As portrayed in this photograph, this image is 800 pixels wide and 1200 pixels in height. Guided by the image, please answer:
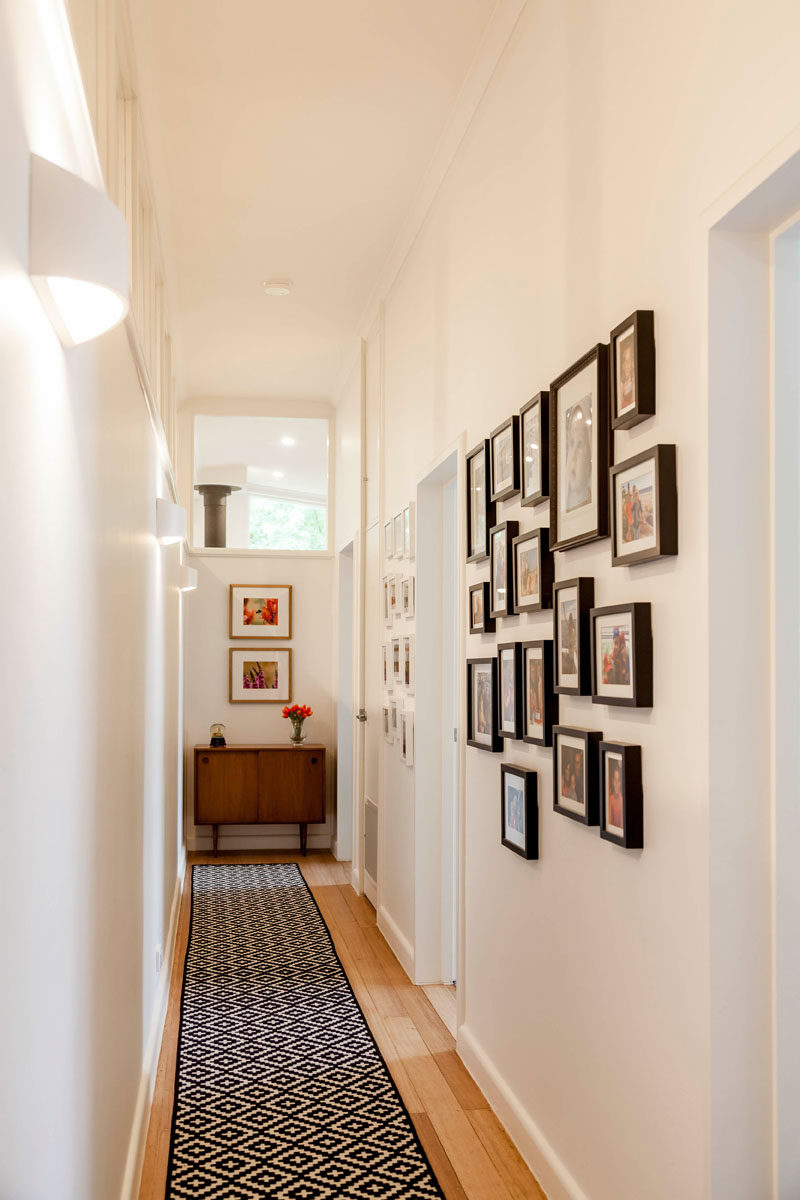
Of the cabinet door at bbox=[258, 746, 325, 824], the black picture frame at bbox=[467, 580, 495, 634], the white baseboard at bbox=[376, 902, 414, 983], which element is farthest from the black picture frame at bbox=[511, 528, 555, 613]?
the cabinet door at bbox=[258, 746, 325, 824]

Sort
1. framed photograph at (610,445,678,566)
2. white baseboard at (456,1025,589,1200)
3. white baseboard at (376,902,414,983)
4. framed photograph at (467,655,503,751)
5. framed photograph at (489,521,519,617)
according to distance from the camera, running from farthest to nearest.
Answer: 1. white baseboard at (376,902,414,983)
2. framed photograph at (467,655,503,751)
3. framed photograph at (489,521,519,617)
4. white baseboard at (456,1025,589,1200)
5. framed photograph at (610,445,678,566)

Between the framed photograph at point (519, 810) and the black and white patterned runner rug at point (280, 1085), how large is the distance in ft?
2.83

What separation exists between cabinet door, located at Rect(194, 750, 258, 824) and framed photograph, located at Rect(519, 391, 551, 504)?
15.6 ft

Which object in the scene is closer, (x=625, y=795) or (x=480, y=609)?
(x=625, y=795)

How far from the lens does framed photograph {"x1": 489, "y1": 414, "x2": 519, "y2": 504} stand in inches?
115

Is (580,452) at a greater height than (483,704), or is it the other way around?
(580,452)

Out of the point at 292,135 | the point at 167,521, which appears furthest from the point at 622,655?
the point at 292,135

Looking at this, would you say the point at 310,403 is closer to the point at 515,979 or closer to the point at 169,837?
the point at 169,837

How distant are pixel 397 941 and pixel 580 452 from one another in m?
3.03

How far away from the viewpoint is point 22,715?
1231mm

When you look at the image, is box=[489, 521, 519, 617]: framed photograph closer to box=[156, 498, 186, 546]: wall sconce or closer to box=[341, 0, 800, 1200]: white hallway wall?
box=[341, 0, 800, 1200]: white hallway wall

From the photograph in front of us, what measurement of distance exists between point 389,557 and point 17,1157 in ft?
13.5

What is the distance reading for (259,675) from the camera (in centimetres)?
768

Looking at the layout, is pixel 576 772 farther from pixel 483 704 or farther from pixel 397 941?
pixel 397 941
